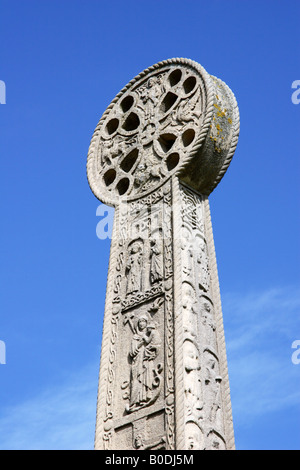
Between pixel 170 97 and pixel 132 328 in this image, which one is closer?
pixel 132 328

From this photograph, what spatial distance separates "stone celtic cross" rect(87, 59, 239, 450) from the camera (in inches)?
265

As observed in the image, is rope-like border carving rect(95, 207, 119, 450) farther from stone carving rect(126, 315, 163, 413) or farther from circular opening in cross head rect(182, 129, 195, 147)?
circular opening in cross head rect(182, 129, 195, 147)

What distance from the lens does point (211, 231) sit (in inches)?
332

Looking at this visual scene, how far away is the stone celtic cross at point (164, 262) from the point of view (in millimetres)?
6723

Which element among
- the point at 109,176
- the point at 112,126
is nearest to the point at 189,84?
the point at 112,126

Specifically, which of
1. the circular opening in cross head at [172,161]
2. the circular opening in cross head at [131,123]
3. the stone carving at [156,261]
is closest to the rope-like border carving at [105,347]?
the stone carving at [156,261]

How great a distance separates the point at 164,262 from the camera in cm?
784

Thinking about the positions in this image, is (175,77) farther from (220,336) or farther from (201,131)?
(220,336)

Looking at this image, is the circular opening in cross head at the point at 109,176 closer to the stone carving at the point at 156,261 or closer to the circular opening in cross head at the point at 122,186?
the circular opening in cross head at the point at 122,186
